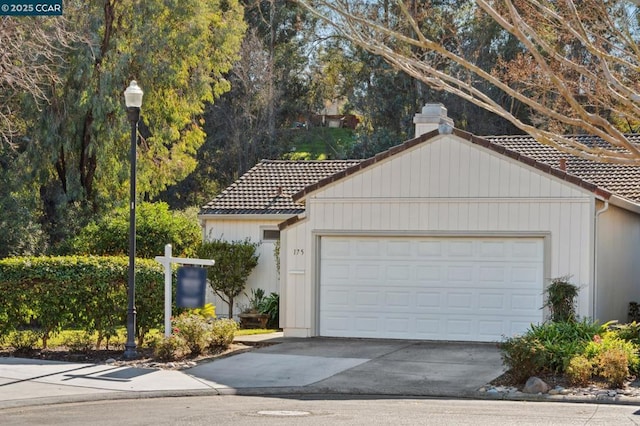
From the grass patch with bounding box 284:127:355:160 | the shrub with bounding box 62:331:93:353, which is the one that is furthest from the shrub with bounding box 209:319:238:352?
the grass patch with bounding box 284:127:355:160

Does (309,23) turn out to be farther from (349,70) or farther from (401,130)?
(401,130)

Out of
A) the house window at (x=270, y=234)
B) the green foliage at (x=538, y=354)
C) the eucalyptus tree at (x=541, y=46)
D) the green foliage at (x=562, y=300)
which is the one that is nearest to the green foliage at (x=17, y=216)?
the house window at (x=270, y=234)

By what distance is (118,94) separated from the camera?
3048 centimetres

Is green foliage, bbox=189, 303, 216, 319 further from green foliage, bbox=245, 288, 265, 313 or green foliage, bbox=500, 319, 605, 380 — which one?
green foliage, bbox=245, 288, 265, 313

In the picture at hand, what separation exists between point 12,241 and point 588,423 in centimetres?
2131

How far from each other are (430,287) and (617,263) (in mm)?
4106

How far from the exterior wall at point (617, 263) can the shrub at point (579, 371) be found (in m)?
5.28

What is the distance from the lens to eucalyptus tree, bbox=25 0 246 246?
3003cm

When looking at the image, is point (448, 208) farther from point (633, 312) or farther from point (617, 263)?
point (633, 312)

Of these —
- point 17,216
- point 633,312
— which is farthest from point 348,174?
point 17,216

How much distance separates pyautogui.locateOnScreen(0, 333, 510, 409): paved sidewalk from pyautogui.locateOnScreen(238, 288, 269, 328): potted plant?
6.39 meters

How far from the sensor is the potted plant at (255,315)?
25.5 metres

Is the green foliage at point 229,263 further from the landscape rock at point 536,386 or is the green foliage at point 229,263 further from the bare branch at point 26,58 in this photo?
the landscape rock at point 536,386

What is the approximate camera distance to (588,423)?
37.8 feet
